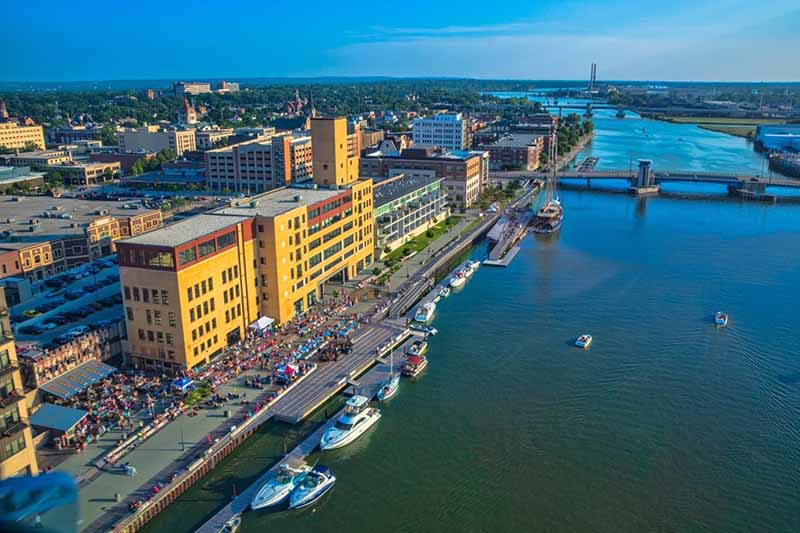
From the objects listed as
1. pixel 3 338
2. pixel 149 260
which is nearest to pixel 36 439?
pixel 3 338

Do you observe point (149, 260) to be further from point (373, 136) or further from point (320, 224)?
point (373, 136)

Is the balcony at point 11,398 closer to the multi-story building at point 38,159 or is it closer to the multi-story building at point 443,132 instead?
the multi-story building at point 38,159

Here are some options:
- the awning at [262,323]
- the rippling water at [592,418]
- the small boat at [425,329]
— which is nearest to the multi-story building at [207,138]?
the rippling water at [592,418]

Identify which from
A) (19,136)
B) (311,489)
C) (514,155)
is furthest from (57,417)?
(19,136)

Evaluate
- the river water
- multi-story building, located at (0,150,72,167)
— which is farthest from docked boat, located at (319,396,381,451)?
multi-story building, located at (0,150,72,167)

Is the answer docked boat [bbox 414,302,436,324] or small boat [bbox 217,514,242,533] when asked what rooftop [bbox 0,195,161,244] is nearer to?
docked boat [bbox 414,302,436,324]

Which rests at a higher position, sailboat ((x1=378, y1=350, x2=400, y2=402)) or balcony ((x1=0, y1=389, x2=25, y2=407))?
balcony ((x1=0, y1=389, x2=25, y2=407))
